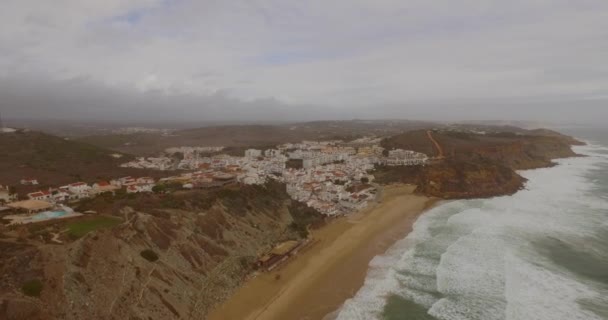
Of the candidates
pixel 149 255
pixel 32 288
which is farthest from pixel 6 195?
pixel 32 288

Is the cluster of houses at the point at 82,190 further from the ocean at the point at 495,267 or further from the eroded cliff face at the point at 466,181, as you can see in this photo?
the eroded cliff face at the point at 466,181

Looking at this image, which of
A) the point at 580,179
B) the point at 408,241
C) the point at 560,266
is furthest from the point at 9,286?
the point at 580,179

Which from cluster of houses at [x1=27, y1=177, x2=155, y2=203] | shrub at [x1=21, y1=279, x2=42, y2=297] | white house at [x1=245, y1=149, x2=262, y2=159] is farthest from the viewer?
white house at [x1=245, y1=149, x2=262, y2=159]

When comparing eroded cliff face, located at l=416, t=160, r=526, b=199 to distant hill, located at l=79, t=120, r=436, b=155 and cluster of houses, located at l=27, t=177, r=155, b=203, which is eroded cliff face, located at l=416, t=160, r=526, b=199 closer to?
cluster of houses, located at l=27, t=177, r=155, b=203

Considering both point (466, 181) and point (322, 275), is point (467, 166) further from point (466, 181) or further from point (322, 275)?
point (322, 275)

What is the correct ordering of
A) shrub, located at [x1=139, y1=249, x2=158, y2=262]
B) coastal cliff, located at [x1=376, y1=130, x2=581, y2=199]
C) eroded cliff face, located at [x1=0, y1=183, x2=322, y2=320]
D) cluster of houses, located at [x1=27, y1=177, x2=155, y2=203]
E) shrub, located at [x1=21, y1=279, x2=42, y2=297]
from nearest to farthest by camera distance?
shrub, located at [x1=21, y1=279, x2=42, y2=297]
eroded cliff face, located at [x1=0, y1=183, x2=322, y2=320]
shrub, located at [x1=139, y1=249, x2=158, y2=262]
cluster of houses, located at [x1=27, y1=177, x2=155, y2=203]
coastal cliff, located at [x1=376, y1=130, x2=581, y2=199]

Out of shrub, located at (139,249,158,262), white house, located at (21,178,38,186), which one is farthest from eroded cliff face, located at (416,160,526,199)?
white house, located at (21,178,38,186)
